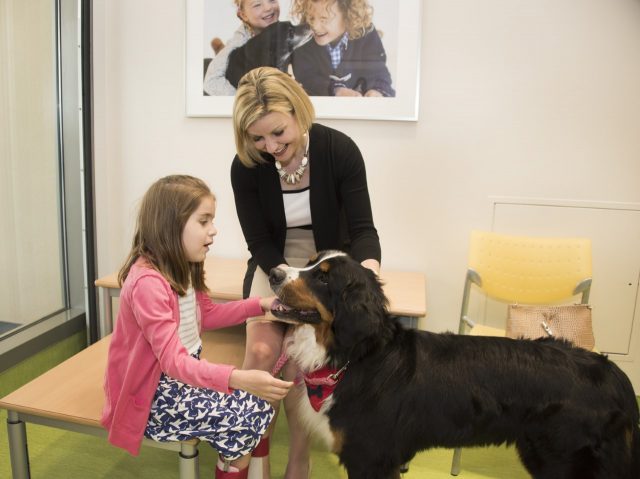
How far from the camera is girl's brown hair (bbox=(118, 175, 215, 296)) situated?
4.68ft

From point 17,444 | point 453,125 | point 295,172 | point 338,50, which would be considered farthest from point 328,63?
point 17,444

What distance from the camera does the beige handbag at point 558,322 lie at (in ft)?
6.32

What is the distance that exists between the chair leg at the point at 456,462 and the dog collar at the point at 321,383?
0.81 metres

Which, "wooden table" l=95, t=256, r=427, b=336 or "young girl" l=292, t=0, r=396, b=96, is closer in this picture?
"wooden table" l=95, t=256, r=427, b=336

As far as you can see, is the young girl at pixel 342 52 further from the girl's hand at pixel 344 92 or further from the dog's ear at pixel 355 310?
the dog's ear at pixel 355 310

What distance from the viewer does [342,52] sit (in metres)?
2.48

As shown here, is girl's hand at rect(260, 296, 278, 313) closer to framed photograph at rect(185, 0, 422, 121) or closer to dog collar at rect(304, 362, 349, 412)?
dog collar at rect(304, 362, 349, 412)

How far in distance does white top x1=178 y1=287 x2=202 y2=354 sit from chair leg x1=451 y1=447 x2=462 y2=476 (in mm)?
1113

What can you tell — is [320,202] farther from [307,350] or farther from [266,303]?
[307,350]

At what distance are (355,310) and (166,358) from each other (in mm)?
521

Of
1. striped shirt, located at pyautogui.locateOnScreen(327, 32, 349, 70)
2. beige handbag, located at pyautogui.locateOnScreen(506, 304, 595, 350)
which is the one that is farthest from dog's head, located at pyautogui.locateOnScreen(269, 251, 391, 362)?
striped shirt, located at pyautogui.locateOnScreen(327, 32, 349, 70)

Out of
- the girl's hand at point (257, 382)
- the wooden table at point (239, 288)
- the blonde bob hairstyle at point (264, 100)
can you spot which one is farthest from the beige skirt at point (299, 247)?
the girl's hand at point (257, 382)

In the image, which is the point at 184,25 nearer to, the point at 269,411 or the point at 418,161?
the point at 418,161

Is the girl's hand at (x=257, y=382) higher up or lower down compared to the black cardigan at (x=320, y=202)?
lower down
